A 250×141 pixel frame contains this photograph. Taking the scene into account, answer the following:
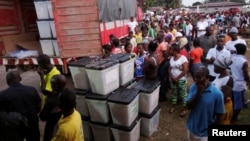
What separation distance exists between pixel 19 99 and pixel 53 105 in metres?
0.48

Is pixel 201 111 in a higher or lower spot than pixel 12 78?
lower

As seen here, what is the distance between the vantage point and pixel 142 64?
6012 millimetres

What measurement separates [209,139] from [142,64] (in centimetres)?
316

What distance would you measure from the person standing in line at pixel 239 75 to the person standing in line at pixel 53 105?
3.28 meters

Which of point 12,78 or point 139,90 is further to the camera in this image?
point 139,90

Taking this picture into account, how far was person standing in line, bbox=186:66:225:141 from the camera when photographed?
303cm

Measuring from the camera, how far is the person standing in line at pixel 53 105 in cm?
346

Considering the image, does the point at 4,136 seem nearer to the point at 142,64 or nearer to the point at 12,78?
the point at 12,78

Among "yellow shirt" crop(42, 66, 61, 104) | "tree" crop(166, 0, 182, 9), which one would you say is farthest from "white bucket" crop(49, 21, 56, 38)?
"tree" crop(166, 0, 182, 9)

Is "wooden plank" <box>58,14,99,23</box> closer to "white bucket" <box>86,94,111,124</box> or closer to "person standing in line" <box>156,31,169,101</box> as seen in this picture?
"person standing in line" <box>156,31,169,101</box>

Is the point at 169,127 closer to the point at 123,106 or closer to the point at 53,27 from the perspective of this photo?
the point at 123,106

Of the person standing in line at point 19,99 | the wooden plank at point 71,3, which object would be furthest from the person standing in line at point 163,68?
the person standing in line at point 19,99

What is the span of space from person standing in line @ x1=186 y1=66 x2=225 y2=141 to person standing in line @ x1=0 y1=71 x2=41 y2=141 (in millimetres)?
2208

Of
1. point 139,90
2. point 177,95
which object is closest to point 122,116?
point 139,90
